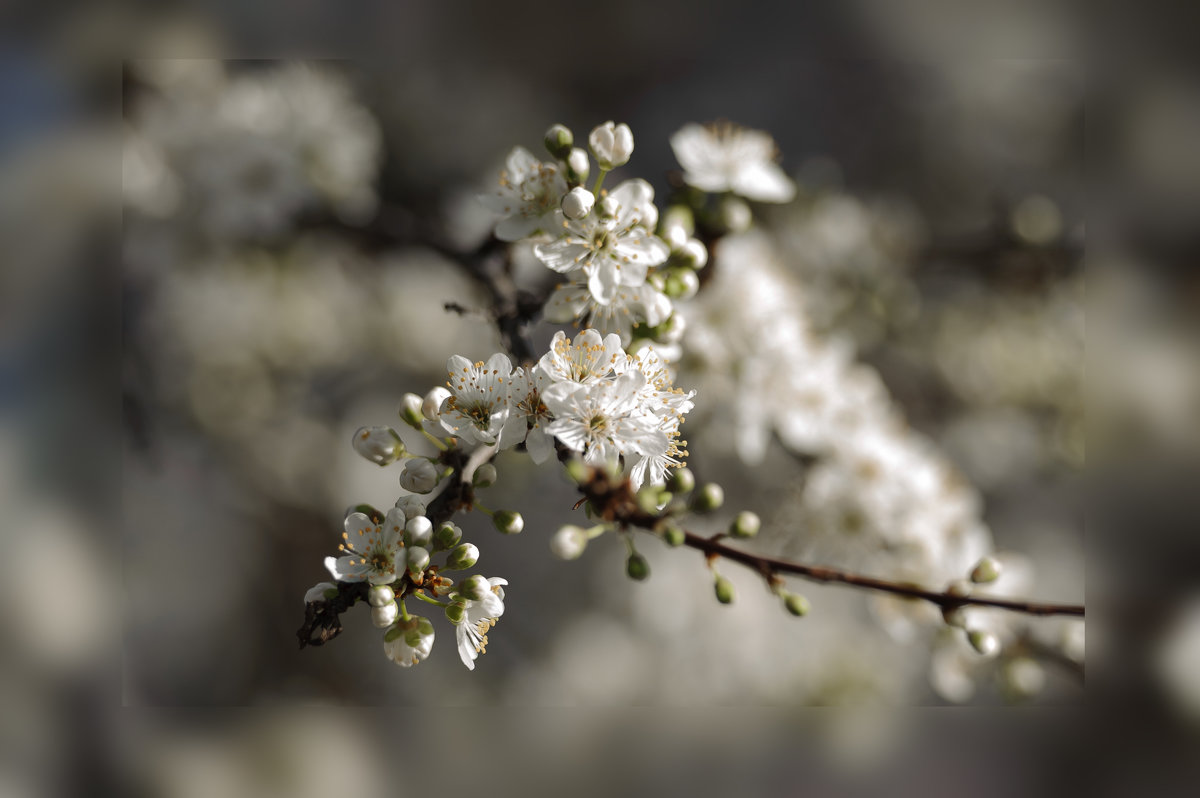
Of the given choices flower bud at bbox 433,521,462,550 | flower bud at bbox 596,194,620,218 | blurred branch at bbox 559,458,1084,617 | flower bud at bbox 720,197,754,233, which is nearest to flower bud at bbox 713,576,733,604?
blurred branch at bbox 559,458,1084,617

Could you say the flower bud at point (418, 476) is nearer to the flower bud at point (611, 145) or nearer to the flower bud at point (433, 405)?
the flower bud at point (433, 405)

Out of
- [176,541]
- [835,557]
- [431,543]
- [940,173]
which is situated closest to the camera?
[431,543]

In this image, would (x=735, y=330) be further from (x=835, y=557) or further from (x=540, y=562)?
(x=540, y=562)

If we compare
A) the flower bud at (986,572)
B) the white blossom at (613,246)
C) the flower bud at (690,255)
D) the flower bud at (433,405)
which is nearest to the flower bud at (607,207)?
the white blossom at (613,246)

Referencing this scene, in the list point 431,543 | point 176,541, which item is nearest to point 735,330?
point 431,543

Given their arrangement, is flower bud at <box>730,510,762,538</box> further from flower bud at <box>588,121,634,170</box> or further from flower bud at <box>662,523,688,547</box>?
flower bud at <box>588,121,634,170</box>
